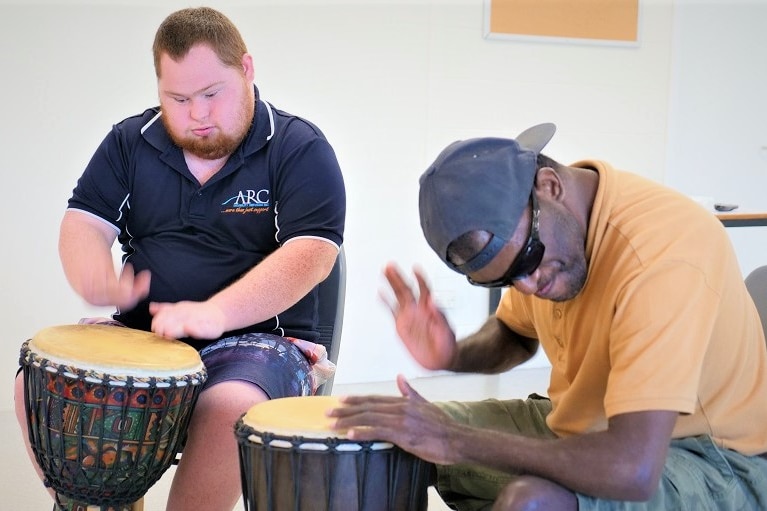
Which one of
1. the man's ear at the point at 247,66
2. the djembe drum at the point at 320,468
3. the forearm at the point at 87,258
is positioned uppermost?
Answer: the man's ear at the point at 247,66

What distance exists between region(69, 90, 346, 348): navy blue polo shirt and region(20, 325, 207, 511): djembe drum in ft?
1.35

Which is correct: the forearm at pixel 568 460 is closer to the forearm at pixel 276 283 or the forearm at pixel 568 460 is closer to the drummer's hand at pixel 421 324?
the drummer's hand at pixel 421 324

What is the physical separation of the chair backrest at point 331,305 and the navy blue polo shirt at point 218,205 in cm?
7

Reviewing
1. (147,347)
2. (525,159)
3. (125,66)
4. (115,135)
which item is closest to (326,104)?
(125,66)

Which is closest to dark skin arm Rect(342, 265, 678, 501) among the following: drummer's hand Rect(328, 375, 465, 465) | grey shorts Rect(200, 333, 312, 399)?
drummer's hand Rect(328, 375, 465, 465)

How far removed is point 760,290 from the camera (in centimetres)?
229

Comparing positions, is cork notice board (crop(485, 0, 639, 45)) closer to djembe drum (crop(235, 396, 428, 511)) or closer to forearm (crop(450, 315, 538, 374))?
forearm (crop(450, 315, 538, 374))

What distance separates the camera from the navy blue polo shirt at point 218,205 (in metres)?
2.39

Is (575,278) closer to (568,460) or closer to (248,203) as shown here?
(568,460)

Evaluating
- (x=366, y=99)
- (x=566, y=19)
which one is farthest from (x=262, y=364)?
(x=566, y=19)

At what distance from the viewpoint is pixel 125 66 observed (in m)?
4.09

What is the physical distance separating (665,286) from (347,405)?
585 millimetres

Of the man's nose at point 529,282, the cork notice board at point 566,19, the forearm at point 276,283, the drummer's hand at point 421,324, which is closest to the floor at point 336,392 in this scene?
the forearm at point 276,283

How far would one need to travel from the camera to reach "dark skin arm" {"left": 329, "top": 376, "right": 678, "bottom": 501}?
1.41m
